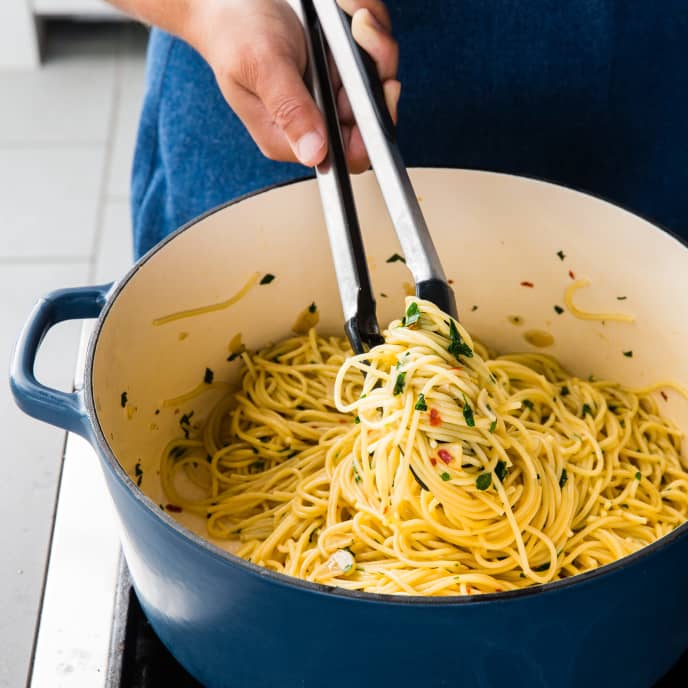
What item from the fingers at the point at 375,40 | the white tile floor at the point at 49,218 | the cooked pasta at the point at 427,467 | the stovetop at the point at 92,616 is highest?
the fingers at the point at 375,40

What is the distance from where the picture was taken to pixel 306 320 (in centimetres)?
131

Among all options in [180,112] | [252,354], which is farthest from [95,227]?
[252,354]

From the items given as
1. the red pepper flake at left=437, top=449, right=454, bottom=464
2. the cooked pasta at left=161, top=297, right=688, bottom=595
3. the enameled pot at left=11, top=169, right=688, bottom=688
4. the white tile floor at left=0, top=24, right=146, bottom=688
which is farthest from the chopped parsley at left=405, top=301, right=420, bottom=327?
the white tile floor at left=0, top=24, right=146, bottom=688

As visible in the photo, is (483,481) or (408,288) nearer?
(483,481)

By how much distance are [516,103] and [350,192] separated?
43 centimetres

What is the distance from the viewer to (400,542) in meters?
0.98

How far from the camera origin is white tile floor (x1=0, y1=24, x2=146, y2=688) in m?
1.62

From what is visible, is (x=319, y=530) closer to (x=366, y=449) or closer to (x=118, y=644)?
(x=366, y=449)

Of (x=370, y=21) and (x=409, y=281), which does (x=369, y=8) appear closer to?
(x=370, y=21)

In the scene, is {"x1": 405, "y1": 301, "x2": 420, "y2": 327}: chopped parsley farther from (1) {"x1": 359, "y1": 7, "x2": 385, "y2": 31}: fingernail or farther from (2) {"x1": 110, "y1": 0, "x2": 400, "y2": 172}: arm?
(1) {"x1": 359, "y1": 7, "x2": 385, "y2": 31}: fingernail

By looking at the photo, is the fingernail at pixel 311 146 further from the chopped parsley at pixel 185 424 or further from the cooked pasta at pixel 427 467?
the chopped parsley at pixel 185 424

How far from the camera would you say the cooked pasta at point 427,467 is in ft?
3.11

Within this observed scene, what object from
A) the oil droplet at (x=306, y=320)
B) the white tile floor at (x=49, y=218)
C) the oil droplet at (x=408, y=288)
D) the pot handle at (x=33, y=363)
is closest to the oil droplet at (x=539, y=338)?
the oil droplet at (x=408, y=288)

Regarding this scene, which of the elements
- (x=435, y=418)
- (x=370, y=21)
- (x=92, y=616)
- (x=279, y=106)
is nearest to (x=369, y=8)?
(x=370, y=21)
